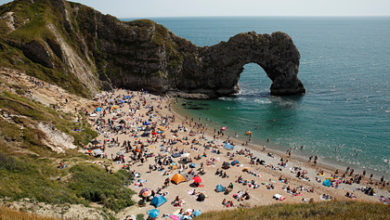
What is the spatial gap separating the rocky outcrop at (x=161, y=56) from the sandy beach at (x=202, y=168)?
55.4ft

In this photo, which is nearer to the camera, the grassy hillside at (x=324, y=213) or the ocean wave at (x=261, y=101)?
the grassy hillside at (x=324, y=213)

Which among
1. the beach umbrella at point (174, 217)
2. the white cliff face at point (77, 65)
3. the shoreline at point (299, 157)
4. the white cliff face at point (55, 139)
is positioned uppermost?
the white cliff face at point (77, 65)

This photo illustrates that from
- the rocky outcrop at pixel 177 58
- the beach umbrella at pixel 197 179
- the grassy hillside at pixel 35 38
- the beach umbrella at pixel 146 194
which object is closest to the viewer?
the beach umbrella at pixel 146 194

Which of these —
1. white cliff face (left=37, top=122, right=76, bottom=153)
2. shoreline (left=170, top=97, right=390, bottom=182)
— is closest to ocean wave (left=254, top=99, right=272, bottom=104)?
shoreline (left=170, top=97, right=390, bottom=182)

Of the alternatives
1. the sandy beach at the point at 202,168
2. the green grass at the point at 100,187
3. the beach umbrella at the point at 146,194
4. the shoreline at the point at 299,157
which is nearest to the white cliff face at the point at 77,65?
the sandy beach at the point at 202,168

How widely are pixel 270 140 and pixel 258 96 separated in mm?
25550

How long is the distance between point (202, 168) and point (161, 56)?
134ft

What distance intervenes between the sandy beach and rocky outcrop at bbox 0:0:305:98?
665 inches

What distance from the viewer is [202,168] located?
109ft

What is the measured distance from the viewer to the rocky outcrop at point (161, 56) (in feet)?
201

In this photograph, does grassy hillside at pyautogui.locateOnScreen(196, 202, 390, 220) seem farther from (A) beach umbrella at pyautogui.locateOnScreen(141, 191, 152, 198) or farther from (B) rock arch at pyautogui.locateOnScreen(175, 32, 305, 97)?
(B) rock arch at pyautogui.locateOnScreen(175, 32, 305, 97)

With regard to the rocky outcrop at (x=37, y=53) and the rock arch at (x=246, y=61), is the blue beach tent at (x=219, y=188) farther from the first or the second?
the rocky outcrop at (x=37, y=53)

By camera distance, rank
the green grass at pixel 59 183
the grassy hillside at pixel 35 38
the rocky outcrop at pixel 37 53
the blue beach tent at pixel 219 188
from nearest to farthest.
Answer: the green grass at pixel 59 183 → the blue beach tent at pixel 219 188 → the grassy hillside at pixel 35 38 → the rocky outcrop at pixel 37 53

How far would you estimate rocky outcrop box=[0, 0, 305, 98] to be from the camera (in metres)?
61.3
